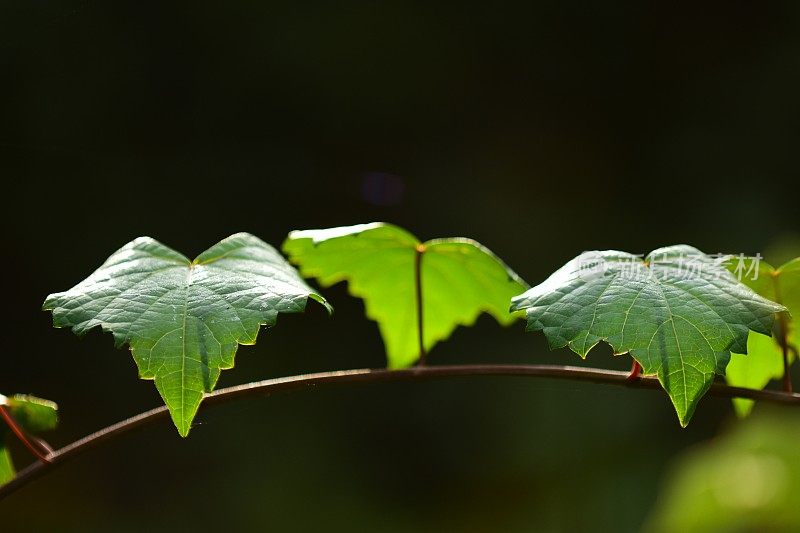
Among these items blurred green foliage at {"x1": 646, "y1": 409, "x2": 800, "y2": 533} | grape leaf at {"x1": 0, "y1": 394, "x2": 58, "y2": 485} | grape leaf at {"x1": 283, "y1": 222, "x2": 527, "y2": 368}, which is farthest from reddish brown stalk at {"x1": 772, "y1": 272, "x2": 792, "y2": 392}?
grape leaf at {"x1": 0, "y1": 394, "x2": 58, "y2": 485}

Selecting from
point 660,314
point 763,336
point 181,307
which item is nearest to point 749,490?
point 763,336

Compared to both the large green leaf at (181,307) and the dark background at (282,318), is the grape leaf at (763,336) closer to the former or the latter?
the large green leaf at (181,307)

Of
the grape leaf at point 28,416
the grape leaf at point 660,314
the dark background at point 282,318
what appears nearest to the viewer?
the grape leaf at point 660,314

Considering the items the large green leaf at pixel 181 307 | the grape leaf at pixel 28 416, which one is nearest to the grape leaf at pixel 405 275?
the large green leaf at pixel 181 307

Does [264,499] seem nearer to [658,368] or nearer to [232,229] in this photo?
[232,229]

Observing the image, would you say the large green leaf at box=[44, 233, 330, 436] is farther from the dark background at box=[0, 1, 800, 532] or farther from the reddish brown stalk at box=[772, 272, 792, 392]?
the dark background at box=[0, 1, 800, 532]

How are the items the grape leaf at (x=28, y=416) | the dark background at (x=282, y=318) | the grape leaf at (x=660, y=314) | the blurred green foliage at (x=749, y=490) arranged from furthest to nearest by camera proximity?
1. the dark background at (x=282, y=318)
2. the blurred green foliage at (x=749, y=490)
3. the grape leaf at (x=28, y=416)
4. the grape leaf at (x=660, y=314)

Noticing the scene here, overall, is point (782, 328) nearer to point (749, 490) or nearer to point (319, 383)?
point (319, 383)
